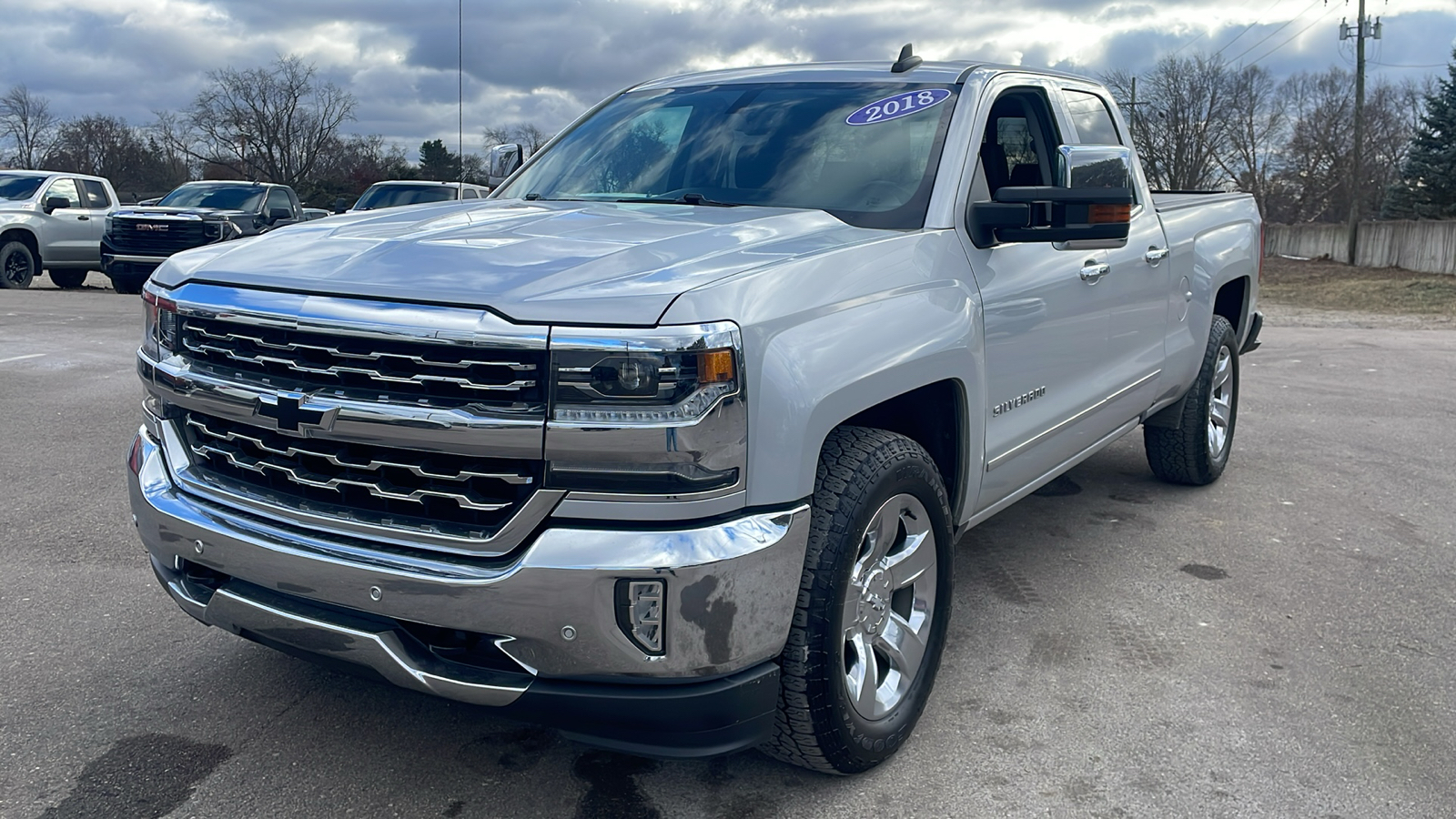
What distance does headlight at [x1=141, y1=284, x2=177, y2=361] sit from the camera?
2961 mm

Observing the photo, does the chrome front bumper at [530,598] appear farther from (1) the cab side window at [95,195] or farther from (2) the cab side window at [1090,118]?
(1) the cab side window at [95,195]

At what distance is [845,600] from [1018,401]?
125cm

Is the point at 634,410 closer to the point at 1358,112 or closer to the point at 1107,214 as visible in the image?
the point at 1107,214

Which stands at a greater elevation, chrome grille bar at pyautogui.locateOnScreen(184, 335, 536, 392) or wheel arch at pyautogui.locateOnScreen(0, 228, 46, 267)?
wheel arch at pyautogui.locateOnScreen(0, 228, 46, 267)

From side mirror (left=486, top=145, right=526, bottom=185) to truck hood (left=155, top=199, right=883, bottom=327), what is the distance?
1.45m

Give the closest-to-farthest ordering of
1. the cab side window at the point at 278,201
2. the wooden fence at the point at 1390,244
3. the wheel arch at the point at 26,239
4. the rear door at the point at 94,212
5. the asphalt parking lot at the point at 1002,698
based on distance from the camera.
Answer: the asphalt parking lot at the point at 1002,698 < the wheel arch at the point at 26,239 < the cab side window at the point at 278,201 < the rear door at the point at 94,212 < the wooden fence at the point at 1390,244

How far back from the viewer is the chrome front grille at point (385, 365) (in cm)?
241

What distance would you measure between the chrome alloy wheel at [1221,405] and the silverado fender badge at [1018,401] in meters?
2.50

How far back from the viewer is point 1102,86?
5344mm

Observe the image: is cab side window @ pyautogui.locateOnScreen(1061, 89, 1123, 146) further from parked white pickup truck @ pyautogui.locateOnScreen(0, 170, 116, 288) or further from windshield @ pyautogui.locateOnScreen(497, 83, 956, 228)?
parked white pickup truck @ pyautogui.locateOnScreen(0, 170, 116, 288)

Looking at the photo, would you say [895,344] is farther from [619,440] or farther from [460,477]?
[460,477]

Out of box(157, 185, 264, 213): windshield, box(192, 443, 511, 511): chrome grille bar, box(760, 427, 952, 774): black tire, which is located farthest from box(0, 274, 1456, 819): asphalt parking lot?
box(157, 185, 264, 213): windshield

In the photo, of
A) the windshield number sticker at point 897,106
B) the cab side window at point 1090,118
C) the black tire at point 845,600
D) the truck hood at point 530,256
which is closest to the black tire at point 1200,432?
the cab side window at point 1090,118

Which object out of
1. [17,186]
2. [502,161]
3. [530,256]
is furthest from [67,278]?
[530,256]
